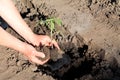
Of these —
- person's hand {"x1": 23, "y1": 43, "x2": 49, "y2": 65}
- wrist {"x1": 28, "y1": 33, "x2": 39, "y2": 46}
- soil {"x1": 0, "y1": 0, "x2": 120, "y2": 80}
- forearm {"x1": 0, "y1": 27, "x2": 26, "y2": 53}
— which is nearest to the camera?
forearm {"x1": 0, "y1": 27, "x2": 26, "y2": 53}

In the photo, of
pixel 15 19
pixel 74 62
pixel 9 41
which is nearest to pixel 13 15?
pixel 15 19

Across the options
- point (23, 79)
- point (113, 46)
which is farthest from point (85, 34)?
point (23, 79)

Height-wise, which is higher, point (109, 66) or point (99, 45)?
point (99, 45)

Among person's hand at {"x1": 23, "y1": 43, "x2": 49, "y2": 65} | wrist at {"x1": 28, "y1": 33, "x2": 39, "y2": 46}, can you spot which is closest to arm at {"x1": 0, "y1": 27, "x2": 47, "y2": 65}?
person's hand at {"x1": 23, "y1": 43, "x2": 49, "y2": 65}

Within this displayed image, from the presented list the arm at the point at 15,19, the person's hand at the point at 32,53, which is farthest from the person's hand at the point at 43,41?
the person's hand at the point at 32,53

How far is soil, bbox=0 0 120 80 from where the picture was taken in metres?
2.92

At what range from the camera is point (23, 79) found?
2818 millimetres

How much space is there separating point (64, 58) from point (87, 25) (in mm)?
475

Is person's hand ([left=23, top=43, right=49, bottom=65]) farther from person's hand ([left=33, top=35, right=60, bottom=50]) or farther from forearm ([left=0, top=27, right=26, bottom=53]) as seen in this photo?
person's hand ([left=33, top=35, right=60, bottom=50])

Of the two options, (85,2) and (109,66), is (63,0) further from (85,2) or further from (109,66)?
(109,66)

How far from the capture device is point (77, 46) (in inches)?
128

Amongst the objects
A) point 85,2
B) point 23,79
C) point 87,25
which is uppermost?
point 85,2

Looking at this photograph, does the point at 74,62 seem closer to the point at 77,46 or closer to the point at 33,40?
the point at 77,46

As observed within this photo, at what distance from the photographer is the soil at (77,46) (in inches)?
115
